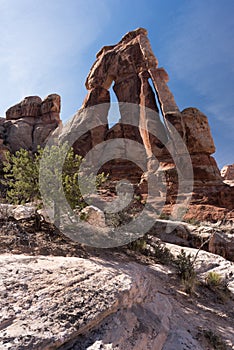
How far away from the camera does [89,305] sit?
3.58 metres

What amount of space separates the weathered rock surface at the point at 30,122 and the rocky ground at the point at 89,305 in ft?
112

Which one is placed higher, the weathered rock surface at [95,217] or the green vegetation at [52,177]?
the green vegetation at [52,177]

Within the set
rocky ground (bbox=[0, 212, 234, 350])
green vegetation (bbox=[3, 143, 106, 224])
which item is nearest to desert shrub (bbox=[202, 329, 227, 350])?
rocky ground (bbox=[0, 212, 234, 350])

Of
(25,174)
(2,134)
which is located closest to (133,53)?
(2,134)

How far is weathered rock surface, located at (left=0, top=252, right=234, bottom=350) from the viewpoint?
297 cm

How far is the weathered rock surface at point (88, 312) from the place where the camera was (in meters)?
2.97

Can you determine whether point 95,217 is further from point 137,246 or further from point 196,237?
point 196,237

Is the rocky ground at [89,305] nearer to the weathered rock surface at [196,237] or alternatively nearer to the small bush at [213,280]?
the small bush at [213,280]

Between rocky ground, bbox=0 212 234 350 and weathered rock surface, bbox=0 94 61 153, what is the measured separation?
112ft

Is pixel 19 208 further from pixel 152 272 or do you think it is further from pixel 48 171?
pixel 152 272

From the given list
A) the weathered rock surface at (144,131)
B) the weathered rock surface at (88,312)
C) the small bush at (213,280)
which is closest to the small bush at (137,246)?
the small bush at (213,280)

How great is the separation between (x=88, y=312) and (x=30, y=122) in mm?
41506

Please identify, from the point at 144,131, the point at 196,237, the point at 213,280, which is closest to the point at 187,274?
the point at 213,280

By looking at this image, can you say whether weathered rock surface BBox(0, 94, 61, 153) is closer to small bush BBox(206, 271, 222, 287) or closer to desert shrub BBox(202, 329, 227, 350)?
small bush BBox(206, 271, 222, 287)
